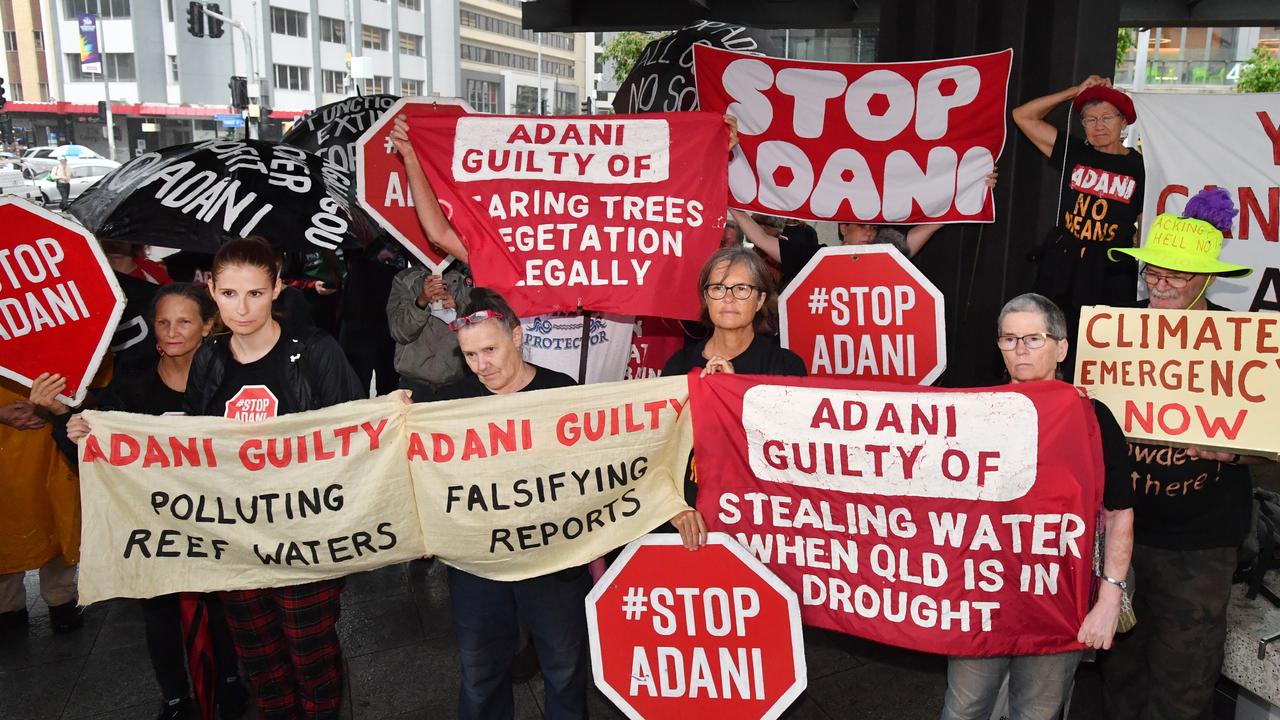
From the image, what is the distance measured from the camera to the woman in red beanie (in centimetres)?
433

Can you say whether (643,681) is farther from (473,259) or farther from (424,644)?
(473,259)

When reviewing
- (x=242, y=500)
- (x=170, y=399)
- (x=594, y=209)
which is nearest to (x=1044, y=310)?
(x=594, y=209)

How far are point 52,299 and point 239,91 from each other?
3634cm

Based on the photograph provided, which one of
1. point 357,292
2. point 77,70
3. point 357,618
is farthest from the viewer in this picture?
point 77,70

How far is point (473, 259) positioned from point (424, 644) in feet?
6.19

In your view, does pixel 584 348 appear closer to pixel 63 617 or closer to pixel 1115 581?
pixel 1115 581

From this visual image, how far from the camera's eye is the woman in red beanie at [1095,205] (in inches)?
171

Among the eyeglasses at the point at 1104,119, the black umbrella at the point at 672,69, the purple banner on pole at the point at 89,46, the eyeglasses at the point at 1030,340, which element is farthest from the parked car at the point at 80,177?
the eyeglasses at the point at 1030,340

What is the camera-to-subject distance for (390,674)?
4273 millimetres

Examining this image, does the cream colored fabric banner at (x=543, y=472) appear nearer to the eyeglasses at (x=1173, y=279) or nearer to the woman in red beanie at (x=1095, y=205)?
the eyeglasses at (x=1173, y=279)

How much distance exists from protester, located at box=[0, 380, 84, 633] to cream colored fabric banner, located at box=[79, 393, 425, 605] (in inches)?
53.0

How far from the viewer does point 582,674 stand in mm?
3395

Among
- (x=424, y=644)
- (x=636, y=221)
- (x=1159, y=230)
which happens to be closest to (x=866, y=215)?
(x=636, y=221)

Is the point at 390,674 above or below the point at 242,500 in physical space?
below
